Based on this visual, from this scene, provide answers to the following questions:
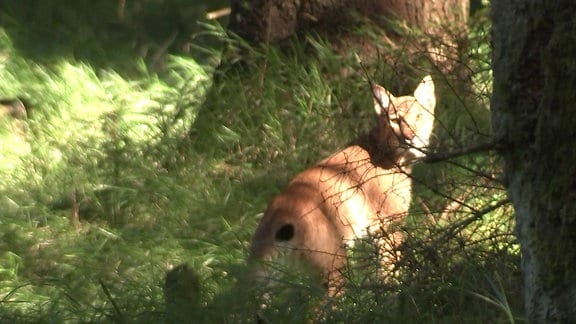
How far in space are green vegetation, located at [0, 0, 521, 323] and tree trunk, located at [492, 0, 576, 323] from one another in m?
0.25

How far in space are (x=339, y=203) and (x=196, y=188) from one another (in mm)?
1538

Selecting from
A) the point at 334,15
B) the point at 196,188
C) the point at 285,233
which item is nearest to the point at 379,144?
the point at 285,233

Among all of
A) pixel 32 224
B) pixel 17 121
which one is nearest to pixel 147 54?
pixel 17 121

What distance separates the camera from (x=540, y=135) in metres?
3.45

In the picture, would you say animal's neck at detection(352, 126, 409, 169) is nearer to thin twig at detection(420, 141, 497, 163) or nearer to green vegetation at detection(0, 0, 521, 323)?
green vegetation at detection(0, 0, 521, 323)

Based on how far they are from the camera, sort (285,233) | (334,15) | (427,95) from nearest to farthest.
A: (285,233) → (427,95) → (334,15)

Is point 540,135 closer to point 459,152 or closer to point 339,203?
point 459,152

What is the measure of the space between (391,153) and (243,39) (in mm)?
2515

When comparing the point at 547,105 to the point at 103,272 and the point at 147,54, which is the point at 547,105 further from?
the point at 147,54

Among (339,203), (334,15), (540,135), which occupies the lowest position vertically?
(540,135)

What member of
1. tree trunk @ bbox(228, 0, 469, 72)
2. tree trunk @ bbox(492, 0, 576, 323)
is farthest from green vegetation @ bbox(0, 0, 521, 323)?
tree trunk @ bbox(492, 0, 576, 323)

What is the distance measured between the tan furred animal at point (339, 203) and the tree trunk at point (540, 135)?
43.8 inches

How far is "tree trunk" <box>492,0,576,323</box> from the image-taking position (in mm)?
3361

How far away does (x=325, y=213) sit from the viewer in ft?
17.9
